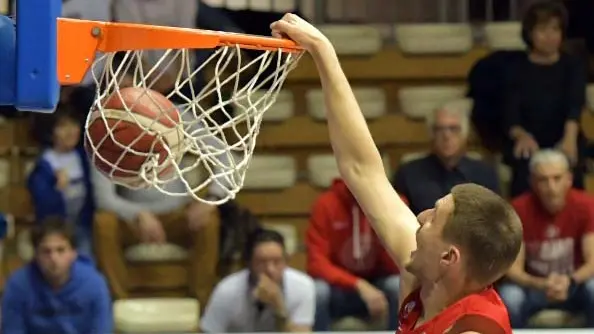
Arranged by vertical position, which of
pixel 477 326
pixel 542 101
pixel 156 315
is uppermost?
pixel 477 326

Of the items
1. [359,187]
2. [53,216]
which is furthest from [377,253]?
[359,187]

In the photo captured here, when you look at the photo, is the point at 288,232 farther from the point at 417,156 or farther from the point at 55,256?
the point at 55,256

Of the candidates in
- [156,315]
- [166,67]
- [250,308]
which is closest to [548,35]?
[250,308]

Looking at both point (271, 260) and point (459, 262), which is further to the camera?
point (271, 260)

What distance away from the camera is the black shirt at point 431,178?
515 cm

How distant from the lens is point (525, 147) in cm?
565

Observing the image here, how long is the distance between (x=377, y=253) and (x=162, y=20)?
4.60 ft

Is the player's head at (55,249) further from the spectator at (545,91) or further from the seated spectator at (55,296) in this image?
the spectator at (545,91)

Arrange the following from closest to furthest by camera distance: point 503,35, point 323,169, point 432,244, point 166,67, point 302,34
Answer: point 432,244
point 302,34
point 166,67
point 323,169
point 503,35

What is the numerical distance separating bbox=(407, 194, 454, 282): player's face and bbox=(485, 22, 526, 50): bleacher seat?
3834 mm

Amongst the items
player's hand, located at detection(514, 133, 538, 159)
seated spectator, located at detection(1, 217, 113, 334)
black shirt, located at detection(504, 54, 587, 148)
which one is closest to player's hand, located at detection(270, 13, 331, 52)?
seated spectator, located at detection(1, 217, 113, 334)

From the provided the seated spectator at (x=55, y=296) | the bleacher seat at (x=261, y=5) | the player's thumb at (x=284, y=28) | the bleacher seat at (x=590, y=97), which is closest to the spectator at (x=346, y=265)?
the seated spectator at (x=55, y=296)

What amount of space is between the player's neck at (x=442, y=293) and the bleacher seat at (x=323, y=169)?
3332mm

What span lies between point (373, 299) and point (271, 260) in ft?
1.38
